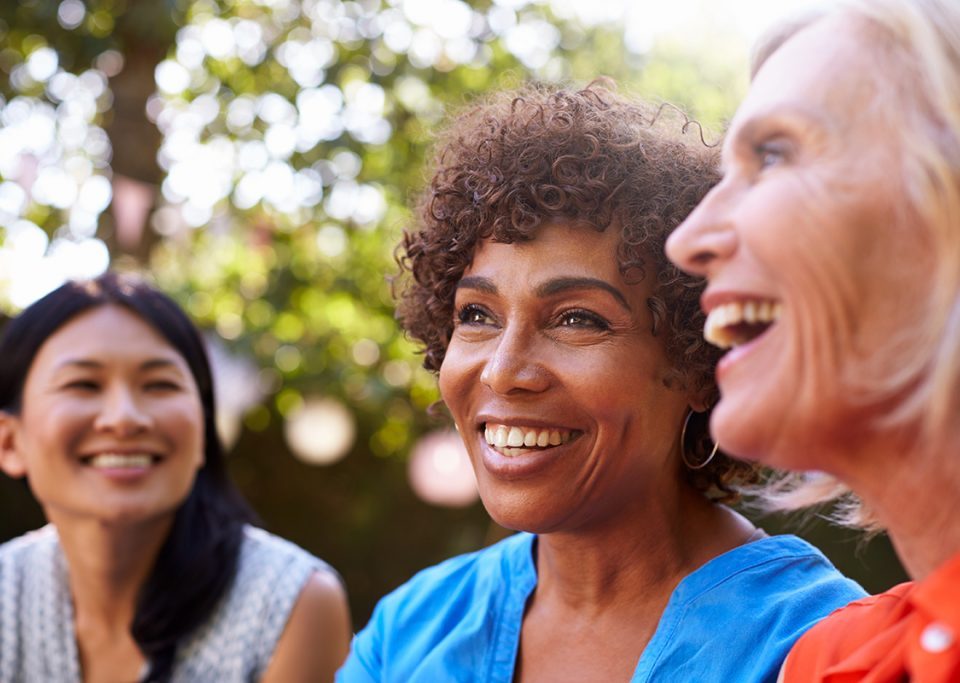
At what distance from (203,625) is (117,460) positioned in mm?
573

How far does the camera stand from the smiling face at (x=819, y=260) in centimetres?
125

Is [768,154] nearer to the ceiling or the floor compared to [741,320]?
nearer to the ceiling

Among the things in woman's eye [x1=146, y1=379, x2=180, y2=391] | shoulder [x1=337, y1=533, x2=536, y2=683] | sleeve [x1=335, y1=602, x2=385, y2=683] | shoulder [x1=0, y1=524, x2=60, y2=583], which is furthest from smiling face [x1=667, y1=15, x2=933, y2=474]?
shoulder [x1=0, y1=524, x2=60, y2=583]

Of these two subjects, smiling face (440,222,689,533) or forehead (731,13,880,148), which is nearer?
forehead (731,13,880,148)

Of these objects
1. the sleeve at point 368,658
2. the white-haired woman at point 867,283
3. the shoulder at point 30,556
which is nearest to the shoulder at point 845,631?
the white-haired woman at point 867,283

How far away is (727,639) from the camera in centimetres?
188

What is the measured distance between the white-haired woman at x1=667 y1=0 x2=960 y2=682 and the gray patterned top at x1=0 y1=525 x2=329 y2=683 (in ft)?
7.12

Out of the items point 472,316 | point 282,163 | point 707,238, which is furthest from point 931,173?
point 282,163

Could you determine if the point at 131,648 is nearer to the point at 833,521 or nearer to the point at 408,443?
the point at 833,521

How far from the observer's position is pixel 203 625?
10.6ft

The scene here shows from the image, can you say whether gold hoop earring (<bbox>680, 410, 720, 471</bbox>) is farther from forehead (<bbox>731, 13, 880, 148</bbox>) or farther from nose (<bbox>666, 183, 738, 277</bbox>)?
forehead (<bbox>731, 13, 880, 148</bbox>)

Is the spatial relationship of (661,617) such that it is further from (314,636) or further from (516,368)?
(314,636)

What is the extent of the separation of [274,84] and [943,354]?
5.17 meters

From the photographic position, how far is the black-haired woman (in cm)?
311
